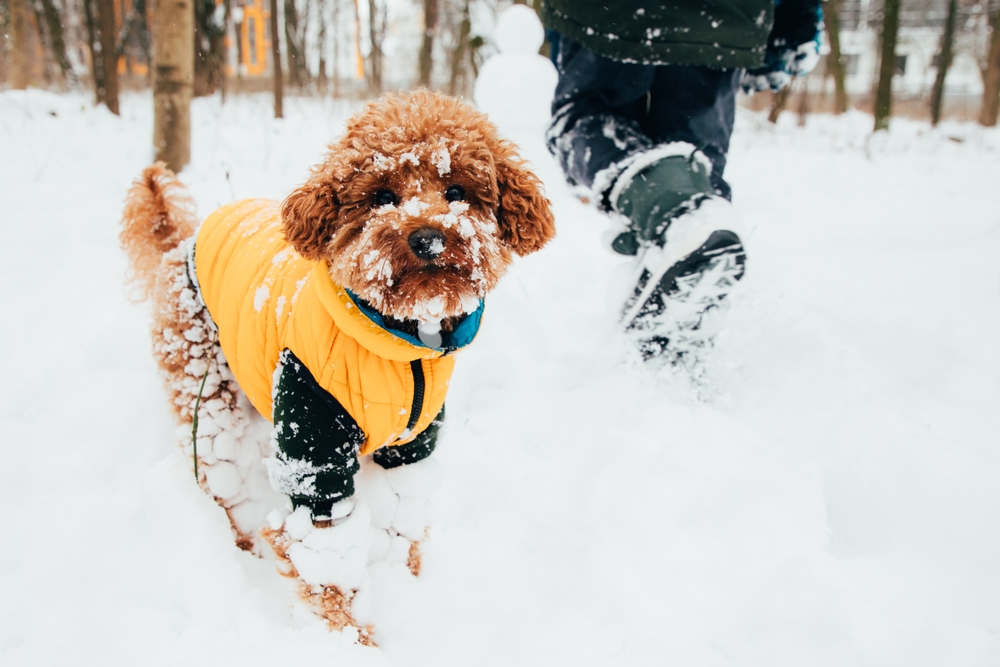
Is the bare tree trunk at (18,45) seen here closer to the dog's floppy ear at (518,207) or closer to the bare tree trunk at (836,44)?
the dog's floppy ear at (518,207)

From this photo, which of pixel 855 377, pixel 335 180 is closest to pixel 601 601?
pixel 335 180

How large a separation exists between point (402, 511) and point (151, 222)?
5.07 ft

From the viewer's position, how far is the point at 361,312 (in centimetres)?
147

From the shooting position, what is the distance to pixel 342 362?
151 cm

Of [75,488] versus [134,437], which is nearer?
[75,488]

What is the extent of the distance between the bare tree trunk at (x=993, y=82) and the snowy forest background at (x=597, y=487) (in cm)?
1832

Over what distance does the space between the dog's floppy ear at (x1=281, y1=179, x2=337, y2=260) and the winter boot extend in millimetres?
1280

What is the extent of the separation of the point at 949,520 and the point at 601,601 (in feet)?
3.85

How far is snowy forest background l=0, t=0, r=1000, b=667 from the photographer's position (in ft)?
5.10

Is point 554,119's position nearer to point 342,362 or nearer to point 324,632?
point 342,362

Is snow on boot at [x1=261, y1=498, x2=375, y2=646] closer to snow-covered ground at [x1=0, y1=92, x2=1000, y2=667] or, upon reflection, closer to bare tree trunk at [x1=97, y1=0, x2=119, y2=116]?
snow-covered ground at [x1=0, y1=92, x2=1000, y2=667]

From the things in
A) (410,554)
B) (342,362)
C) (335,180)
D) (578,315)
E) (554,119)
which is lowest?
(410,554)

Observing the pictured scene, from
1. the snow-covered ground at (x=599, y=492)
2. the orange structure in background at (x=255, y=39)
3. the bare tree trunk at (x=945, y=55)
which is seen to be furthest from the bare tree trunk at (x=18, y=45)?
the orange structure in background at (x=255, y=39)

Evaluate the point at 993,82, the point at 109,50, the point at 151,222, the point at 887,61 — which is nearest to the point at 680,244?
the point at 151,222
